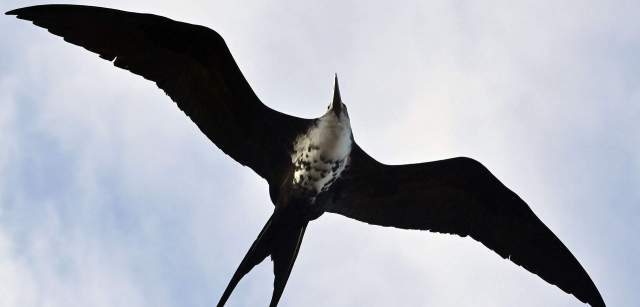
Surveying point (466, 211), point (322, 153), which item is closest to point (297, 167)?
point (322, 153)

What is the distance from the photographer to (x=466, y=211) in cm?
948

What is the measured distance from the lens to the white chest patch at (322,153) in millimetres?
8836

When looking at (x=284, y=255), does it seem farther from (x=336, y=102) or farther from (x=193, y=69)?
(x=193, y=69)

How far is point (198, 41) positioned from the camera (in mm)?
8734

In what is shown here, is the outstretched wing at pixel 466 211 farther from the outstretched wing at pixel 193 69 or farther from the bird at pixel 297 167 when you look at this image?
the outstretched wing at pixel 193 69

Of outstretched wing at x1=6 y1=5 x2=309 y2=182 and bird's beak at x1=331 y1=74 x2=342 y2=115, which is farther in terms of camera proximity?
bird's beak at x1=331 y1=74 x2=342 y2=115

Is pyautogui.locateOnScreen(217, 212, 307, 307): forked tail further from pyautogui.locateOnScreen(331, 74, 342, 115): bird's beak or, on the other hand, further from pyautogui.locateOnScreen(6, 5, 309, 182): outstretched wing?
pyautogui.locateOnScreen(331, 74, 342, 115): bird's beak

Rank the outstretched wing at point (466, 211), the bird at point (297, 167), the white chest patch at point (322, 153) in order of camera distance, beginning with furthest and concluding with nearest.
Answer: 1. the outstretched wing at point (466, 211)
2. the white chest patch at point (322, 153)
3. the bird at point (297, 167)

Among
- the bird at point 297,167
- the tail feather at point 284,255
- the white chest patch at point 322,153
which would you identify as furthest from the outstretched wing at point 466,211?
the tail feather at point 284,255

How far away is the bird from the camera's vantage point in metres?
8.57

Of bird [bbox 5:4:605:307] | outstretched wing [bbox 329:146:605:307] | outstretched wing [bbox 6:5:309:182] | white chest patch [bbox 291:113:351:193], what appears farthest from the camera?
outstretched wing [bbox 329:146:605:307]

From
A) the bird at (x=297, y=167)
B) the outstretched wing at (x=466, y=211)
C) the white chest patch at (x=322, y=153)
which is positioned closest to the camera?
the bird at (x=297, y=167)

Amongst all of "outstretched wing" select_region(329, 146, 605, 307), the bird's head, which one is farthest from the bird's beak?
"outstretched wing" select_region(329, 146, 605, 307)

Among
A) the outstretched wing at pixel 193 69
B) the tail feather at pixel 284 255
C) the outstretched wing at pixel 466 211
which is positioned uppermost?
the outstretched wing at pixel 466 211
